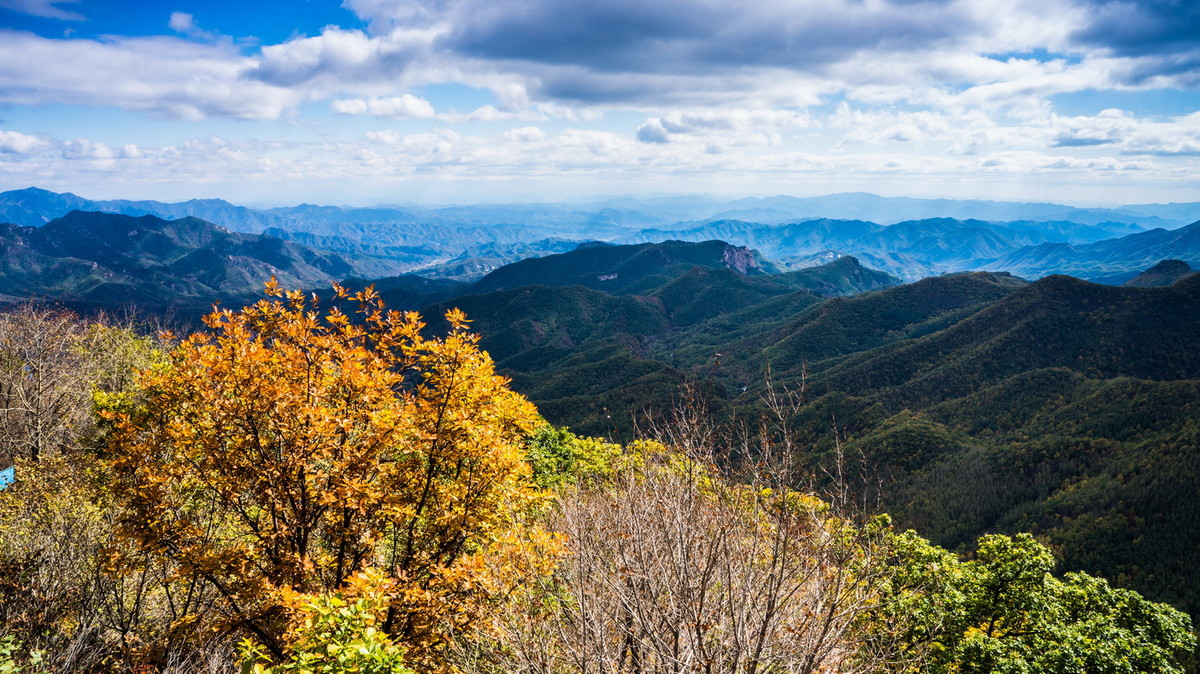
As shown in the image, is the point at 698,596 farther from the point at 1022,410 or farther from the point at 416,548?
the point at 1022,410

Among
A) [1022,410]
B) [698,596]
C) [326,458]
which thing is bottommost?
[1022,410]

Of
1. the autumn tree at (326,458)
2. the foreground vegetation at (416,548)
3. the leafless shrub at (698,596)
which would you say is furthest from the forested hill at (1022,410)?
the autumn tree at (326,458)

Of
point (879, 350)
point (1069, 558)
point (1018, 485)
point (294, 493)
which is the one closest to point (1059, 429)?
point (1018, 485)

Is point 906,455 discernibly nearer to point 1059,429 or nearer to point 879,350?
point 1059,429

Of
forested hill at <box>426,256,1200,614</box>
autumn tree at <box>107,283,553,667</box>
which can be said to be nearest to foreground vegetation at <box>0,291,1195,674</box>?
autumn tree at <box>107,283,553,667</box>

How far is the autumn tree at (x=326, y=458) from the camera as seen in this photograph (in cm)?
1139

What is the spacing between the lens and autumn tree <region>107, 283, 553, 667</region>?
11.4 meters

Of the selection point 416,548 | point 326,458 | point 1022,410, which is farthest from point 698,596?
point 1022,410

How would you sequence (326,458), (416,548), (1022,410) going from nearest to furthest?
(326,458) < (416,548) < (1022,410)

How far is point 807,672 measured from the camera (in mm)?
7965

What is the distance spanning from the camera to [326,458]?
12.3 meters

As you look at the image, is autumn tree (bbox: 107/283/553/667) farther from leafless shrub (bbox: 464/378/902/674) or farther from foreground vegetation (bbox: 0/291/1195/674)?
leafless shrub (bbox: 464/378/902/674)

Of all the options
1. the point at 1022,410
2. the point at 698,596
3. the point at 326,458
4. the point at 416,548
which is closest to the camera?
the point at 698,596

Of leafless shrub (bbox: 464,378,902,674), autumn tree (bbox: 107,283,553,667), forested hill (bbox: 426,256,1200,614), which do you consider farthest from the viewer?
forested hill (bbox: 426,256,1200,614)
